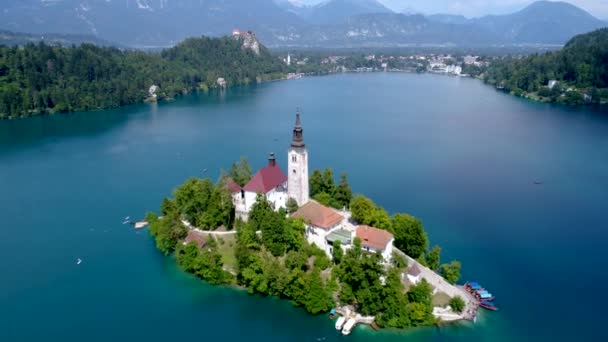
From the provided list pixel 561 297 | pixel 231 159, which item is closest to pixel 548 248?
pixel 561 297

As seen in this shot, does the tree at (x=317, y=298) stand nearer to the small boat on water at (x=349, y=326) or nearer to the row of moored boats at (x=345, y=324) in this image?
the row of moored boats at (x=345, y=324)

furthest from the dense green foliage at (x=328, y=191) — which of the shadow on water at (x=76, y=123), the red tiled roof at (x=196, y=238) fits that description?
the shadow on water at (x=76, y=123)

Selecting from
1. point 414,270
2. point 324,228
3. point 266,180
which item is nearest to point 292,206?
point 266,180

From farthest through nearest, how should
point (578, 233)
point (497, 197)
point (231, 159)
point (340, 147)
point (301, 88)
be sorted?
point (301, 88)
point (340, 147)
point (231, 159)
point (497, 197)
point (578, 233)

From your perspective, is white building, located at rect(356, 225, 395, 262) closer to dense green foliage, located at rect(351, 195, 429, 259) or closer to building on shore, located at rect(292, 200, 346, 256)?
building on shore, located at rect(292, 200, 346, 256)

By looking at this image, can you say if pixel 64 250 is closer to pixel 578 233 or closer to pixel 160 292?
pixel 160 292

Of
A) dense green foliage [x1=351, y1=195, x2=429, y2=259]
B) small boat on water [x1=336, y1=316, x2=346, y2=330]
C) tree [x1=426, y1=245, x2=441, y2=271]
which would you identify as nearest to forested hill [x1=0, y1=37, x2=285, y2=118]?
dense green foliage [x1=351, y1=195, x2=429, y2=259]
